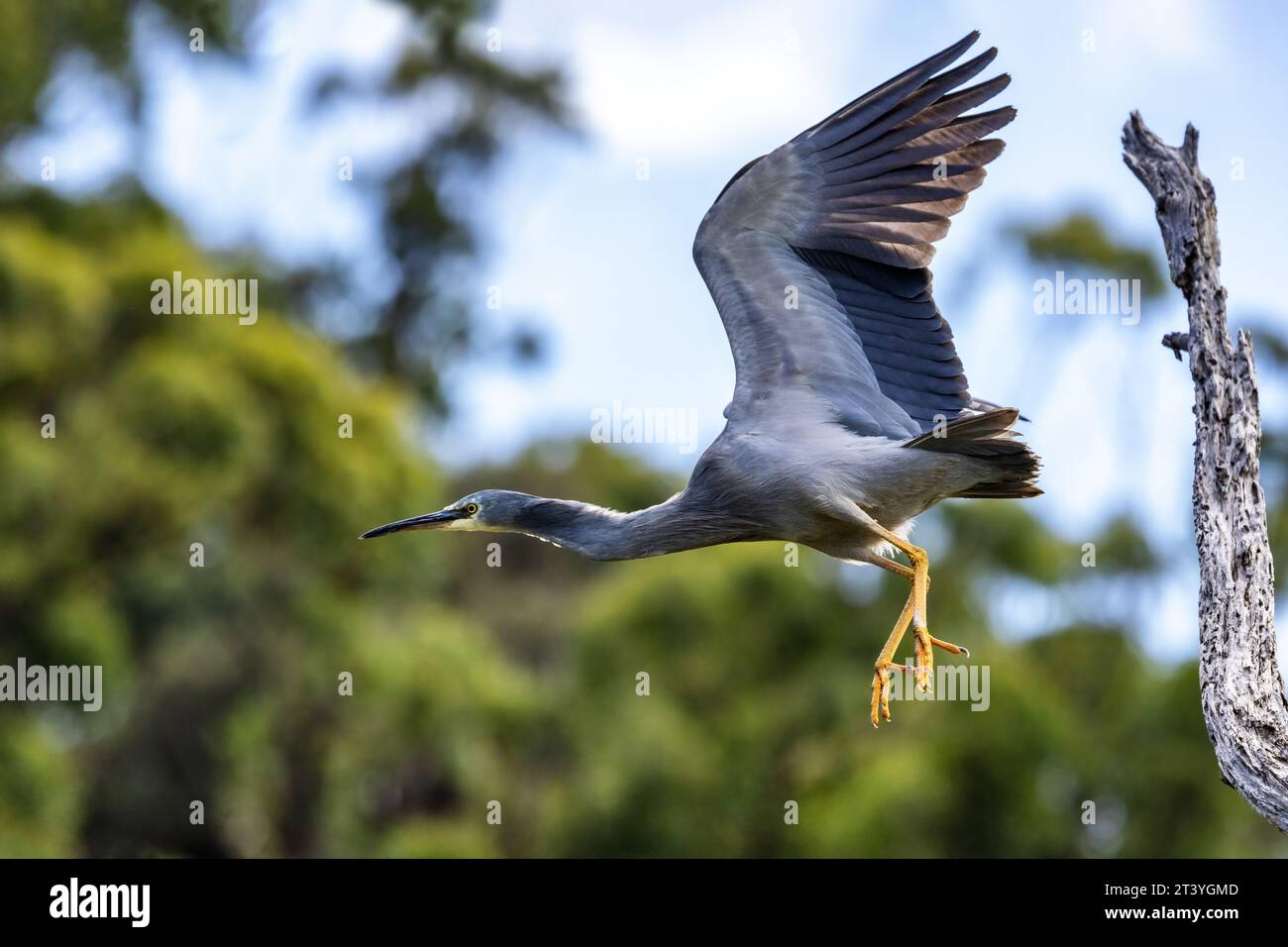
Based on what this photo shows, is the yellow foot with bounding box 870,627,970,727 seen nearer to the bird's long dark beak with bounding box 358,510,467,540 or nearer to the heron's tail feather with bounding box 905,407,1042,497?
the heron's tail feather with bounding box 905,407,1042,497

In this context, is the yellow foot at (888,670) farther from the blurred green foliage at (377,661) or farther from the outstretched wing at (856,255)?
the blurred green foliage at (377,661)

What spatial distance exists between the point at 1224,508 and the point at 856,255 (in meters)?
2.16

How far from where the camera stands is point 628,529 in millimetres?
7941

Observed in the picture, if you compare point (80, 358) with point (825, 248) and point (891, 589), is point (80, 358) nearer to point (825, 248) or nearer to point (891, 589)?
point (891, 589)

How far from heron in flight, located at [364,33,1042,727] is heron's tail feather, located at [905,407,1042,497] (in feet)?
0.05

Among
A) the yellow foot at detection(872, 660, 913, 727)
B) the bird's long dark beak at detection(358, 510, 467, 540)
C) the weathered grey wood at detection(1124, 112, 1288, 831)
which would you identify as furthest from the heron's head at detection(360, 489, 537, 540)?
the weathered grey wood at detection(1124, 112, 1288, 831)

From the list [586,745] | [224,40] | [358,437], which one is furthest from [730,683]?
[224,40]

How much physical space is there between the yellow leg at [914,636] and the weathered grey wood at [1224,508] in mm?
1117

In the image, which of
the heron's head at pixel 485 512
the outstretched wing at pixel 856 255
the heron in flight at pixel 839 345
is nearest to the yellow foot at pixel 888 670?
the heron in flight at pixel 839 345

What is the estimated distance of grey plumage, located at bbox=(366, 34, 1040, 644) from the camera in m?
7.92

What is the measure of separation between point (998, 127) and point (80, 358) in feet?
64.8

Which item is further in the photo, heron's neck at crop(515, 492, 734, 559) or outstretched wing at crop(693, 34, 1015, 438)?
outstretched wing at crop(693, 34, 1015, 438)

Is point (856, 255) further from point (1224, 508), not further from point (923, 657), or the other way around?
point (1224, 508)

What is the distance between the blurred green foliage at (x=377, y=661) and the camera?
24578 millimetres
